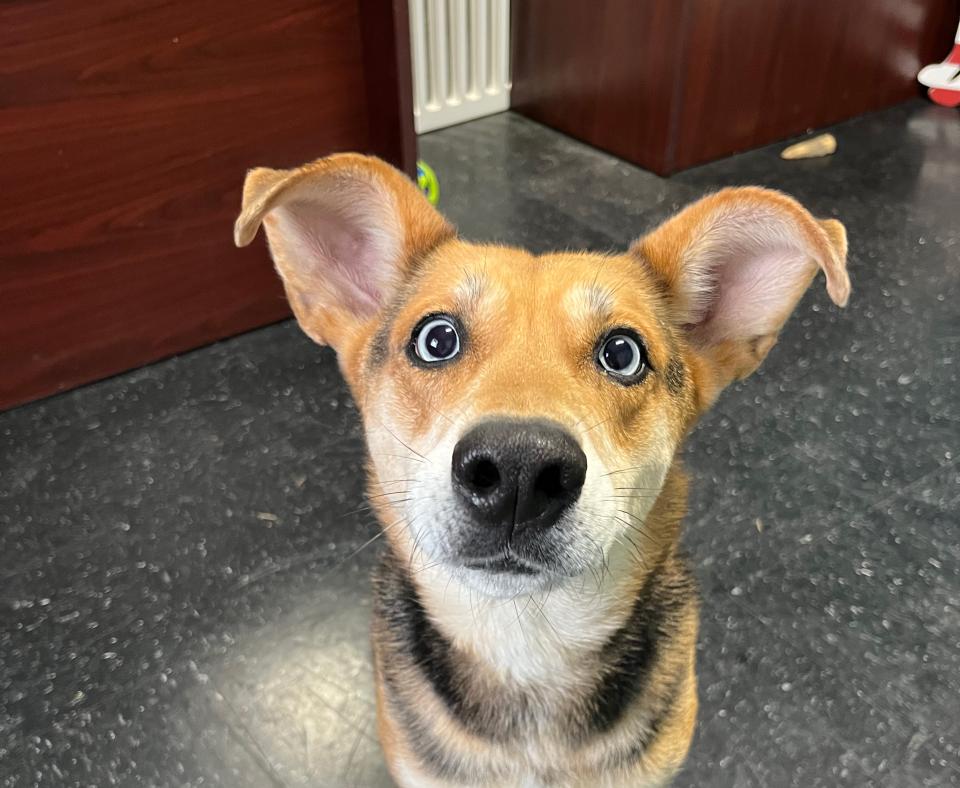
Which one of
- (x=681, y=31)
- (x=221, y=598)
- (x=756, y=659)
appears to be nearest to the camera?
(x=756, y=659)

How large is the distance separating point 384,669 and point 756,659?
3.47 feet

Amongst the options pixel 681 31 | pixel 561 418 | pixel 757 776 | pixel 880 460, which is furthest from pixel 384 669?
pixel 681 31

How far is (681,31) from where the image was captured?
14.0 feet

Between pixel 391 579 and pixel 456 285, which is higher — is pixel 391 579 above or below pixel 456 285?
below

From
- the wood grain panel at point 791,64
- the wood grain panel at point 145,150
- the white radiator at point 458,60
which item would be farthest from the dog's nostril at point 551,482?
the wood grain panel at point 791,64

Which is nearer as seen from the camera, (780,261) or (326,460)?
(780,261)

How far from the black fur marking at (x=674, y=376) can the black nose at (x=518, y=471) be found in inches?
16.3

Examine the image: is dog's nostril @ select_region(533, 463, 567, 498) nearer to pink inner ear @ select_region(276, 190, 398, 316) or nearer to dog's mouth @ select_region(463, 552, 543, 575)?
dog's mouth @ select_region(463, 552, 543, 575)

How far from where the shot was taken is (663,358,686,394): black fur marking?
150 centimetres

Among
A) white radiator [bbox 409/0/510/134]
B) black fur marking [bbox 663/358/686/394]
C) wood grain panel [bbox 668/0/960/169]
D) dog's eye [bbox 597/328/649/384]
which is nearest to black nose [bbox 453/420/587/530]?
dog's eye [bbox 597/328/649/384]

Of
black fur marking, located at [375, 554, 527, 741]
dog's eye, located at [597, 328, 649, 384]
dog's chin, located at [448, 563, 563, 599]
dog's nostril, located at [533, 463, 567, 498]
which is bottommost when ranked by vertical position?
black fur marking, located at [375, 554, 527, 741]

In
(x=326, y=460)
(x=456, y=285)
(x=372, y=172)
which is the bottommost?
(x=326, y=460)

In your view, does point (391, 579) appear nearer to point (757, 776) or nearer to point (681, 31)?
point (757, 776)

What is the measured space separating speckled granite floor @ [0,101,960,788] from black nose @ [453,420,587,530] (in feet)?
3.68
